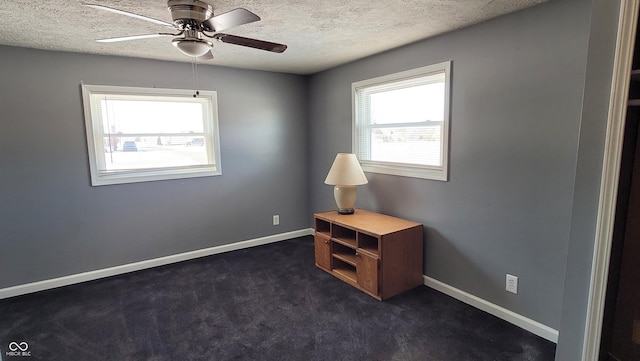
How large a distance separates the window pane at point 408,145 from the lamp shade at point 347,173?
367 mm

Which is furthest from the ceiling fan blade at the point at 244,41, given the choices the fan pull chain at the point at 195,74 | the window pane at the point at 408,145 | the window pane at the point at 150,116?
the window pane at the point at 150,116

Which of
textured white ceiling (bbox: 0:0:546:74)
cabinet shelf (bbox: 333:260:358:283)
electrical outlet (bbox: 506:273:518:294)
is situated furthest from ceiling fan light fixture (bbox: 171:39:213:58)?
electrical outlet (bbox: 506:273:518:294)

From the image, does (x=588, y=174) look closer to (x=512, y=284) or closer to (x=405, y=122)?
(x=512, y=284)

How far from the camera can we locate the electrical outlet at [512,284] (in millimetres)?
2404

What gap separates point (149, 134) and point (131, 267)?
1.45 meters

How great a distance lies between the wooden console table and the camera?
2.80 metres

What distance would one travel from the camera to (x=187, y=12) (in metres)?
1.96

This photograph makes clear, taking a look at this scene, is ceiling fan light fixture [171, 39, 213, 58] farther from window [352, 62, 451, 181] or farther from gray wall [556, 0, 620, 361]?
gray wall [556, 0, 620, 361]

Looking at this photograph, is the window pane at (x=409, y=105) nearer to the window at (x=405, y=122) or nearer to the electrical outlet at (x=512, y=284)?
the window at (x=405, y=122)

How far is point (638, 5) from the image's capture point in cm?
127

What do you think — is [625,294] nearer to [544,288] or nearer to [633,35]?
[544,288]

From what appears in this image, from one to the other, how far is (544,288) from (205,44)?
2763mm

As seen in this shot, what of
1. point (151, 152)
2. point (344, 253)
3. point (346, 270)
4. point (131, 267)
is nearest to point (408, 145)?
point (344, 253)

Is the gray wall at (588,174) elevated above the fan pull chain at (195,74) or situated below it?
below
